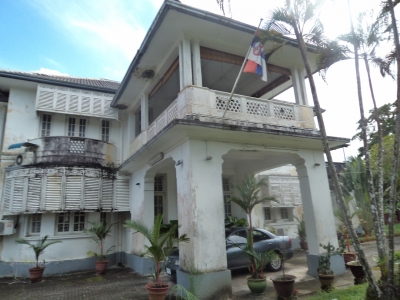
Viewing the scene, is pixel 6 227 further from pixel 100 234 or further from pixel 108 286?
pixel 108 286

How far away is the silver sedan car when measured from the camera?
8.34 meters

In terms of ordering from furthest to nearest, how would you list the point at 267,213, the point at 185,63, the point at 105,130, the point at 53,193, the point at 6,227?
the point at 267,213
the point at 105,130
the point at 53,193
the point at 6,227
the point at 185,63

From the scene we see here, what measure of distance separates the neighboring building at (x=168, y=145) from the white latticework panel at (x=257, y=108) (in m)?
0.03

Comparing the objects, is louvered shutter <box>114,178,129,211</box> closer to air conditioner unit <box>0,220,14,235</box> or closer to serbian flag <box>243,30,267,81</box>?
air conditioner unit <box>0,220,14,235</box>

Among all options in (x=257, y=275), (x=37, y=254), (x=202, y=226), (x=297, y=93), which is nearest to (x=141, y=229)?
(x=202, y=226)

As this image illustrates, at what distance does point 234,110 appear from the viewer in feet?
26.3

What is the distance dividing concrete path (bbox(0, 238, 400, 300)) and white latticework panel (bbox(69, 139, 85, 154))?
4.60 metres

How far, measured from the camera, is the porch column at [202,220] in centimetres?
650

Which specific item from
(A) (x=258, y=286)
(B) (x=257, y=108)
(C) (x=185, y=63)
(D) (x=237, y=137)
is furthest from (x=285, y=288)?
(C) (x=185, y=63)

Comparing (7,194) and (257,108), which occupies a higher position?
(257,108)

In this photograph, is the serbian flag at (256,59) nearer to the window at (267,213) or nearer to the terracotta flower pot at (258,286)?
the terracotta flower pot at (258,286)

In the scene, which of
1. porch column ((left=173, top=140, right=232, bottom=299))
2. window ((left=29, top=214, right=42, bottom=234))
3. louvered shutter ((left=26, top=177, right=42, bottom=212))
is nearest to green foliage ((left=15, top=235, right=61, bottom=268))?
window ((left=29, top=214, right=42, bottom=234))

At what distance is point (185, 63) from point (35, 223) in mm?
A: 8390

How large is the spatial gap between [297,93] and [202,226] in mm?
5737
